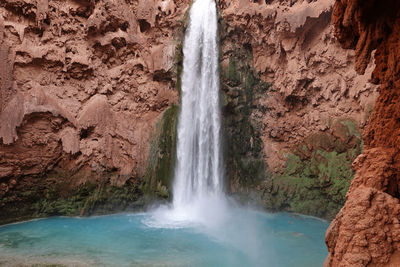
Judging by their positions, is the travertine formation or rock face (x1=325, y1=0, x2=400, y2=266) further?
the travertine formation

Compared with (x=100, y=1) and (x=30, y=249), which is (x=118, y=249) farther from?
(x=100, y=1)

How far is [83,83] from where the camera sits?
1249 centimetres

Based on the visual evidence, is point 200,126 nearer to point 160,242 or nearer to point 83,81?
point 83,81

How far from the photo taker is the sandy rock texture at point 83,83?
10.6 metres

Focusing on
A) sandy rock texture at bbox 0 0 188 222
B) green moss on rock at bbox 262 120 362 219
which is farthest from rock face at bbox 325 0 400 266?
sandy rock texture at bbox 0 0 188 222

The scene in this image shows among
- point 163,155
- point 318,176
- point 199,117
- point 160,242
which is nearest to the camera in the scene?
point 160,242

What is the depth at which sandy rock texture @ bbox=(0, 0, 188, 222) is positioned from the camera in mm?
10570

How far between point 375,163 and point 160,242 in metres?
7.38

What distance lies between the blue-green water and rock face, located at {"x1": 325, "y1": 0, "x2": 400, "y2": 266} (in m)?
5.04

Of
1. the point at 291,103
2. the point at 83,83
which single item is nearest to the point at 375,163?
the point at 291,103

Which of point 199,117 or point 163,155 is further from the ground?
point 199,117

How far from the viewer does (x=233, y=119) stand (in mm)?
14453

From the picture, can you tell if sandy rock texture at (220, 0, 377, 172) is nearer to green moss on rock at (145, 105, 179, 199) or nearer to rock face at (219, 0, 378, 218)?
rock face at (219, 0, 378, 218)

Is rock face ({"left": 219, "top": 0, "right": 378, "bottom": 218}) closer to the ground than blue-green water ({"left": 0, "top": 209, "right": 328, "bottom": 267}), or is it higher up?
higher up
